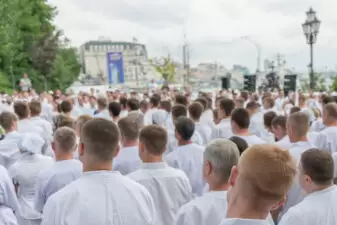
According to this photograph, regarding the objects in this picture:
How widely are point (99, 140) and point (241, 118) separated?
361 cm

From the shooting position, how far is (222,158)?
3693mm

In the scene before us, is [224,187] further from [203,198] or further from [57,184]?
[57,184]

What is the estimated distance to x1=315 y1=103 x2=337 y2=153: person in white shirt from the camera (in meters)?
7.42

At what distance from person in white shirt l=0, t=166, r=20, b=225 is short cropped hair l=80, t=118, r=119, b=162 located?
177 centimetres

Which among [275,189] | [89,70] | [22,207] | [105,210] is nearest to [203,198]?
[105,210]

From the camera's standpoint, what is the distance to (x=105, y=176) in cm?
351

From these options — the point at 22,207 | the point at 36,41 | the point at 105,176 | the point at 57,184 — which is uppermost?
the point at 36,41

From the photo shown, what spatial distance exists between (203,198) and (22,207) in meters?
3.07

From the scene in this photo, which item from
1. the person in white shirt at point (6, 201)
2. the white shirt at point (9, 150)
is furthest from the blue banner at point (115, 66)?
the person in white shirt at point (6, 201)

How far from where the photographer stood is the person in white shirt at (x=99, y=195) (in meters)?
3.34

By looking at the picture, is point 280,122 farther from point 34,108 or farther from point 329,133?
point 34,108

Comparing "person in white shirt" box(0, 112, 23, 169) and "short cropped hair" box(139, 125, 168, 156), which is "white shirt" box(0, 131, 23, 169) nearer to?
"person in white shirt" box(0, 112, 23, 169)

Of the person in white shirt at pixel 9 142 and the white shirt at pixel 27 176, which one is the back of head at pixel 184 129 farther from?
the person in white shirt at pixel 9 142

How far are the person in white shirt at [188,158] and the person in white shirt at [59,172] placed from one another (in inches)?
55.9
